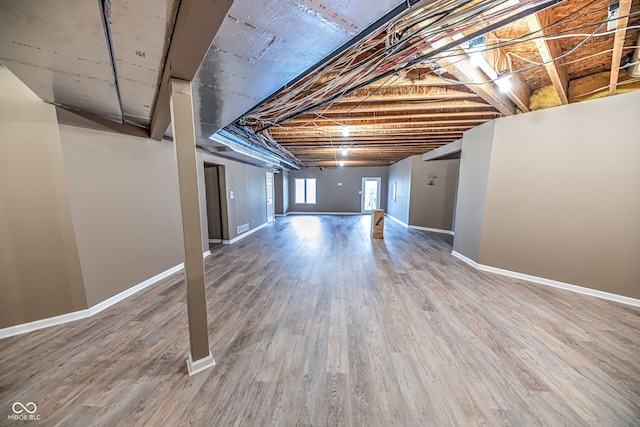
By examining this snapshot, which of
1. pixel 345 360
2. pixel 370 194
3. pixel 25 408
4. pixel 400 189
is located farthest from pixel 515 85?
pixel 370 194

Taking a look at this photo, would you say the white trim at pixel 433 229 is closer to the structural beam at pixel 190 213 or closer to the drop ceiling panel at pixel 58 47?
the structural beam at pixel 190 213

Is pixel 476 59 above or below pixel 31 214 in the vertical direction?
above

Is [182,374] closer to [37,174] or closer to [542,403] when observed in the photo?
[37,174]

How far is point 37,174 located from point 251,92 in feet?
6.62

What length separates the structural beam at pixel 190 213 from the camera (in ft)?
4.30

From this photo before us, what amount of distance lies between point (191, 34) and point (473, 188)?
162 inches

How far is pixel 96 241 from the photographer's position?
2.23 meters

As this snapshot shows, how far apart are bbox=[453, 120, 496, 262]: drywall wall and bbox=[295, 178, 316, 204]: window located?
637 centimetres

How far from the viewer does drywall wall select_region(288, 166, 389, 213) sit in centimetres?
925

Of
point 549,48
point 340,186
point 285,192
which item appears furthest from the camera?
point 340,186

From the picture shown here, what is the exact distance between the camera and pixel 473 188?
355 centimetres

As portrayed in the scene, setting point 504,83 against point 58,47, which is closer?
point 58,47

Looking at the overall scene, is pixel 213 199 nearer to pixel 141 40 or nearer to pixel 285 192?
pixel 141 40

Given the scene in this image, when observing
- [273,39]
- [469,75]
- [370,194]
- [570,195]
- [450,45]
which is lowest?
[370,194]
